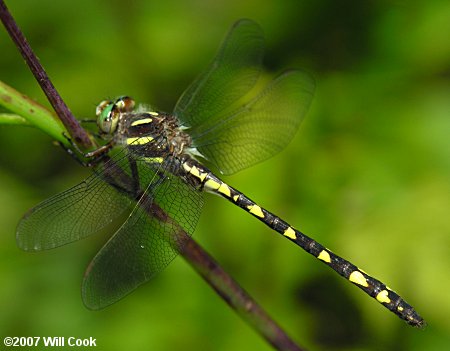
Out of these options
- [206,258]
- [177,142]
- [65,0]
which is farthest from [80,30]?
[206,258]

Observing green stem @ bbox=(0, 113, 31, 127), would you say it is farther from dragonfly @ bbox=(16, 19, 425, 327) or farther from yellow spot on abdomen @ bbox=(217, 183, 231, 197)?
yellow spot on abdomen @ bbox=(217, 183, 231, 197)

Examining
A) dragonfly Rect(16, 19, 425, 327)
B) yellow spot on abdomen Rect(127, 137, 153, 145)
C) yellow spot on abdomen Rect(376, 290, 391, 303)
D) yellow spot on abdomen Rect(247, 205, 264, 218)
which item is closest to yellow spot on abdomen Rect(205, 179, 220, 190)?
dragonfly Rect(16, 19, 425, 327)

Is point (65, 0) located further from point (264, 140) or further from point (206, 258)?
point (206, 258)

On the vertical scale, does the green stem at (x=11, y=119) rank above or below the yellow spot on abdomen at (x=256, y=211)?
below

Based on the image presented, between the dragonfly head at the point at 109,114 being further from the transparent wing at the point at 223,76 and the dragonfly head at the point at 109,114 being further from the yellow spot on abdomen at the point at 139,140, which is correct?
the transparent wing at the point at 223,76

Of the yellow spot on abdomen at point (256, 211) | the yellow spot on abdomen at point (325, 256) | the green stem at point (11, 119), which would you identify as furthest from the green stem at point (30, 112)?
the yellow spot on abdomen at point (325, 256)
